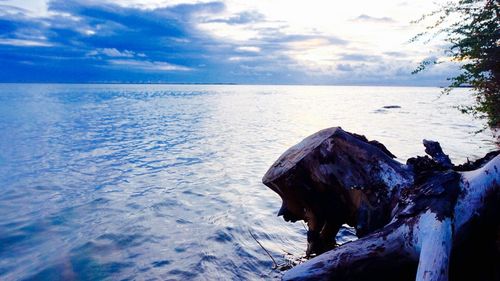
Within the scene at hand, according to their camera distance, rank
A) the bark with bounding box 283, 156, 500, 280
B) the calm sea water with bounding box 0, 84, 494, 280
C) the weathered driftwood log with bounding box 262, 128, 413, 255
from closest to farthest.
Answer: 1. the bark with bounding box 283, 156, 500, 280
2. the weathered driftwood log with bounding box 262, 128, 413, 255
3. the calm sea water with bounding box 0, 84, 494, 280

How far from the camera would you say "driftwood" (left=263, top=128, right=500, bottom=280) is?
3.53m

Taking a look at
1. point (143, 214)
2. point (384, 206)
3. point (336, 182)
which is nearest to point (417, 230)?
point (384, 206)

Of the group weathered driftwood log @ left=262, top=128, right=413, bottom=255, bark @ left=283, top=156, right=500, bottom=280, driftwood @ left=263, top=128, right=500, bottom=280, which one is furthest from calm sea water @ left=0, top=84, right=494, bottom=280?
bark @ left=283, top=156, right=500, bottom=280

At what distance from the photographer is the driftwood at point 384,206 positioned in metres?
3.53

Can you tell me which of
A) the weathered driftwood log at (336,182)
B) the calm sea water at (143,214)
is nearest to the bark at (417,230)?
the weathered driftwood log at (336,182)

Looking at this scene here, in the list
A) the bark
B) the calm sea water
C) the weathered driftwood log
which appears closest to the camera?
the bark

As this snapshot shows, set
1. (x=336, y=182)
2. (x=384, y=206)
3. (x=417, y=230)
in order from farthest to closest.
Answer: (x=336, y=182) < (x=384, y=206) < (x=417, y=230)

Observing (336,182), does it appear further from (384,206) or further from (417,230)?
(417,230)

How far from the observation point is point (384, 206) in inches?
187

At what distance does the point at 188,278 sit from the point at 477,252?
4831mm

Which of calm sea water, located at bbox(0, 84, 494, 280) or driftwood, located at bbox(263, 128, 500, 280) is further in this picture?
calm sea water, located at bbox(0, 84, 494, 280)

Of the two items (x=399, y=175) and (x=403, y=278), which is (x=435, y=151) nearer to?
(x=399, y=175)

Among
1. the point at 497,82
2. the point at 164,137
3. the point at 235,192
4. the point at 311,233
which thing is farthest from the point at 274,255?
the point at 164,137

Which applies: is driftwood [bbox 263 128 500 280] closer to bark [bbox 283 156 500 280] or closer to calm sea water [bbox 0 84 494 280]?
bark [bbox 283 156 500 280]
